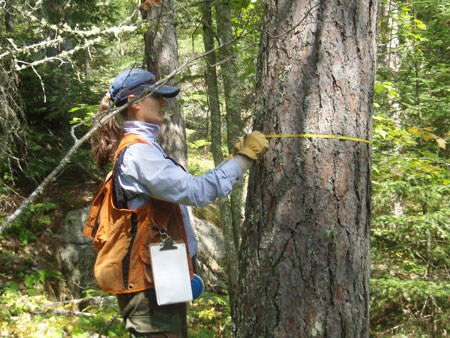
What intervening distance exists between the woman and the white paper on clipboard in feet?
0.29

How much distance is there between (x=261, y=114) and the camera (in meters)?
2.59

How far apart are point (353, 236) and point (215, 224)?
7.13m

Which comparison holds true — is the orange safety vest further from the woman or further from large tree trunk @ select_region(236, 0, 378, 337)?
large tree trunk @ select_region(236, 0, 378, 337)

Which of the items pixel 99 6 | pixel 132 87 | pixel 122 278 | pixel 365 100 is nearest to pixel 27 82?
pixel 99 6

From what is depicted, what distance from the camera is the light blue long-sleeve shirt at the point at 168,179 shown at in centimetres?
242

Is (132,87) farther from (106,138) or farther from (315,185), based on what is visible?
(315,185)

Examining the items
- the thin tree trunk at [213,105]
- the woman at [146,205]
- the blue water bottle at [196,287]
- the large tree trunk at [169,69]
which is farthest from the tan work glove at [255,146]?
the large tree trunk at [169,69]

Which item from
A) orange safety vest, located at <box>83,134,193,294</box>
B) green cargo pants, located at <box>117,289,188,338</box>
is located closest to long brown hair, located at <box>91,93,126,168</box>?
orange safety vest, located at <box>83,134,193,294</box>

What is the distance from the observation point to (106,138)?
117 inches

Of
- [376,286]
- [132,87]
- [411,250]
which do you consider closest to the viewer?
[132,87]

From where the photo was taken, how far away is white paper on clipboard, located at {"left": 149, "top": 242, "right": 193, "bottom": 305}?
8.22 ft

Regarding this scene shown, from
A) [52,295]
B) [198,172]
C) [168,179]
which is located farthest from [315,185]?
[198,172]

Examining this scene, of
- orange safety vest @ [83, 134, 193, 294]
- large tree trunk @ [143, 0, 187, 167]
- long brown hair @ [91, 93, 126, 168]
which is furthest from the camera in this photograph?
large tree trunk @ [143, 0, 187, 167]

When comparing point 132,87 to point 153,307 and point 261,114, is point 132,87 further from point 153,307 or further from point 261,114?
point 153,307
